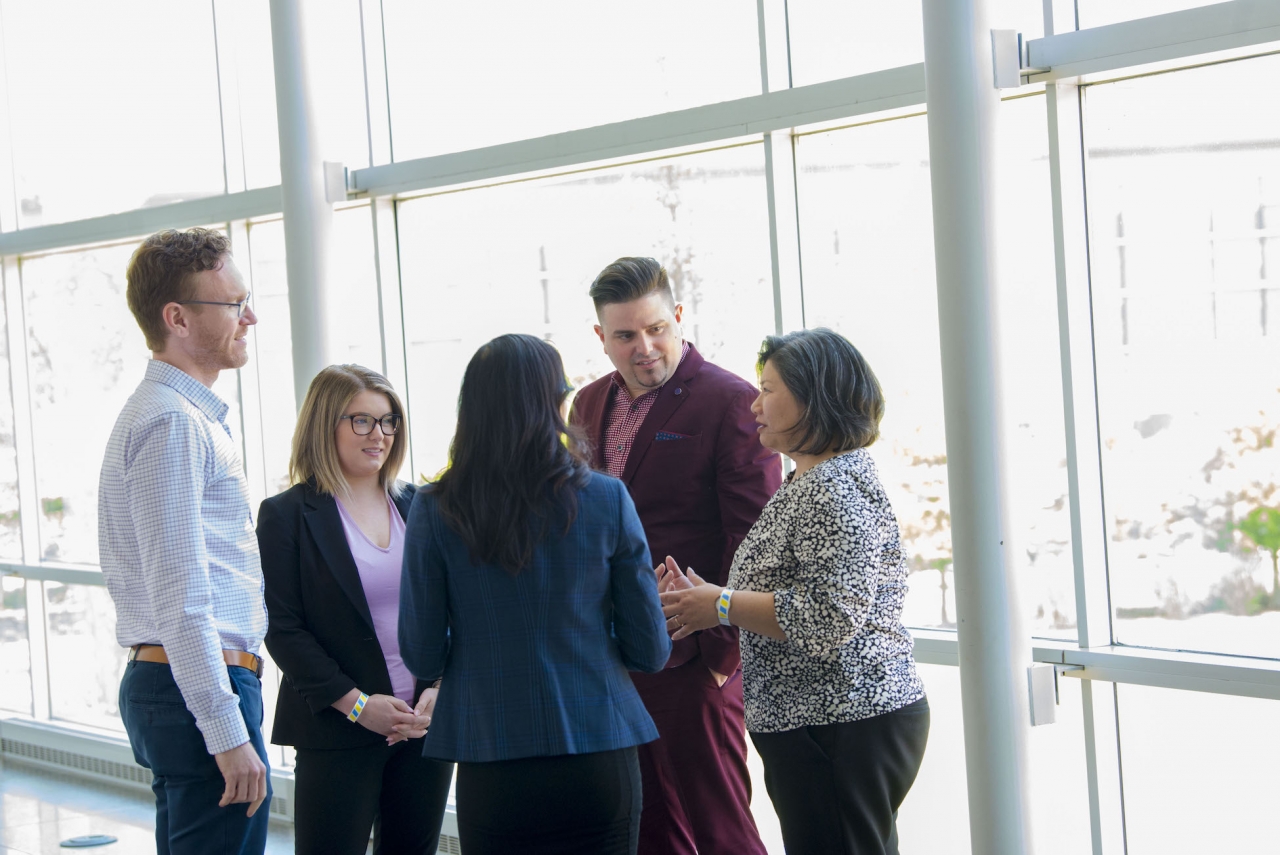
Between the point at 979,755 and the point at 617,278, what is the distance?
5.14 feet

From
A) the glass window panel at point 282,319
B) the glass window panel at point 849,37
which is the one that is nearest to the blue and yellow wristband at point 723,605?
the glass window panel at point 849,37

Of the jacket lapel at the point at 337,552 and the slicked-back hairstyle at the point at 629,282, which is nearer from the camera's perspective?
the jacket lapel at the point at 337,552

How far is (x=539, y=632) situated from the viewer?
2264 mm

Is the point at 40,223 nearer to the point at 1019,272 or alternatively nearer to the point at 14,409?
the point at 14,409

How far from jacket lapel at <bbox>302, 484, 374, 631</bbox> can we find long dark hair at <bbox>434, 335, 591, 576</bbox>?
Answer: 656mm

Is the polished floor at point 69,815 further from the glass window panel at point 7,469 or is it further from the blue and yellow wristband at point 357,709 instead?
the blue and yellow wristband at point 357,709

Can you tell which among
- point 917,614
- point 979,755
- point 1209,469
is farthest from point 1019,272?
point 979,755

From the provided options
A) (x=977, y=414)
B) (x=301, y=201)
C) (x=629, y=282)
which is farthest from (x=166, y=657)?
(x=301, y=201)

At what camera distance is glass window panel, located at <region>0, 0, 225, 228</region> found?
568cm

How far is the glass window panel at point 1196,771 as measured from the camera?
3.18 m

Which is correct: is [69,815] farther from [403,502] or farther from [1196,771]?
[1196,771]

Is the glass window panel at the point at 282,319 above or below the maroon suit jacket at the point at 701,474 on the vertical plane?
above

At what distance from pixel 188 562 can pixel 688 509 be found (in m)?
1.21

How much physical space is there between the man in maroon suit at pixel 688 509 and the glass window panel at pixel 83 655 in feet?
13.5
